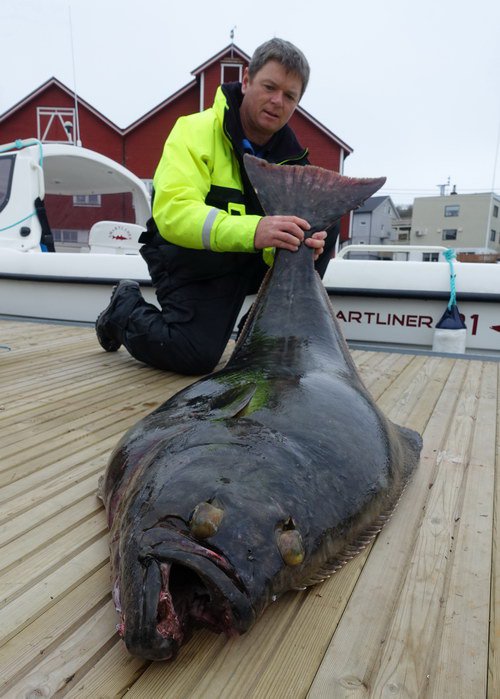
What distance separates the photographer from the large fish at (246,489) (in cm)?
108

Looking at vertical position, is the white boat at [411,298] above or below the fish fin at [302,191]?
below

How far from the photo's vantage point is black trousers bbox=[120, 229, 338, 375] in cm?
345

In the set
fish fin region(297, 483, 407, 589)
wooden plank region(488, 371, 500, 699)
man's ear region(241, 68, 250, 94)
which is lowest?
wooden plank region(488, 371, 500, 699)

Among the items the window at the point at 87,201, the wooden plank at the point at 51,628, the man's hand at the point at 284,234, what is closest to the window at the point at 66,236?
the window at the point at 87,201

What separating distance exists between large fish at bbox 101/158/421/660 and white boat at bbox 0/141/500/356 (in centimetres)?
312

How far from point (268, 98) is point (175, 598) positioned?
9.28ft

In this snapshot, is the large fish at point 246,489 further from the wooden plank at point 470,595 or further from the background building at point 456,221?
the background building at point 456,221

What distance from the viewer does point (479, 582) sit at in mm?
1465

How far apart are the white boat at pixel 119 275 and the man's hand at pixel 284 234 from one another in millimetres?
2226

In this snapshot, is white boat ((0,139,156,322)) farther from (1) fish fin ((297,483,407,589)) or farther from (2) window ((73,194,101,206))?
(2) window ((73,194,101,206))

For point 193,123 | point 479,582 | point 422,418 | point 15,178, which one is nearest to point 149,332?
point 193,123

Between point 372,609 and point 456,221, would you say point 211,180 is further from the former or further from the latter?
point 456,221

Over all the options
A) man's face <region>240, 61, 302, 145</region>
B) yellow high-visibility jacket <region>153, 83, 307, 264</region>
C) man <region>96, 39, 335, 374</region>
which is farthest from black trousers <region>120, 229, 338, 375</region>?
man's face <region>240, 61, 302, 145</region>

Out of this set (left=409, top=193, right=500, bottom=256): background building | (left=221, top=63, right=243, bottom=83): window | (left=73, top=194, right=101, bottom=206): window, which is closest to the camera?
(left=73, top=194, right=101, bottom=206): window
